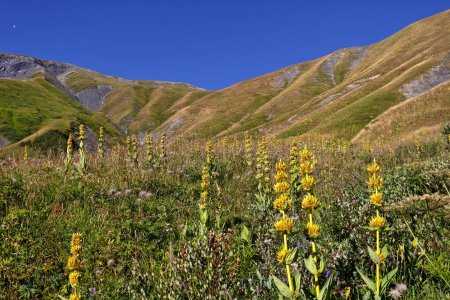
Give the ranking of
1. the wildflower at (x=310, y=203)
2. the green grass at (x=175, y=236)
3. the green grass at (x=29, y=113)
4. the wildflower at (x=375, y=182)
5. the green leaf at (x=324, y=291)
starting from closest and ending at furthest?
the green leaf at (x=324, y=291) → the wildflower at (x=310, y=203) → the wildflower at (x=375, y=182) → the green grass at (x=175, y=236) → the green grass at (x=29, y=113)

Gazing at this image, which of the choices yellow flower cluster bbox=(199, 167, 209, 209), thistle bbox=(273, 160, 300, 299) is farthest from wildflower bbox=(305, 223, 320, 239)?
yellow flower cluster bbox=(199, 167, 209, 209)

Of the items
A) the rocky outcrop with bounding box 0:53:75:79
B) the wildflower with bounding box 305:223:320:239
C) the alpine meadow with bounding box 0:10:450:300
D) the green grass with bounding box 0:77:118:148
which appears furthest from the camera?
the rocky outcrop with bounding box 0:53:75:79

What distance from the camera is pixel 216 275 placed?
11.6 feet

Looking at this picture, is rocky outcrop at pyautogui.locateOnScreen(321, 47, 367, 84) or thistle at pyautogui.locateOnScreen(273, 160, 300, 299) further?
rocky outcrop at pyautogui.locateOnScreen(321, 47, 367, 84)

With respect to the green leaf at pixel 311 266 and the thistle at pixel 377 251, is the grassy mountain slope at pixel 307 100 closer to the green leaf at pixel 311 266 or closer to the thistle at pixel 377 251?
the thistle at pixel 377 251

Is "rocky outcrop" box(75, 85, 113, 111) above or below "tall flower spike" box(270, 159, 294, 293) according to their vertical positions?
above

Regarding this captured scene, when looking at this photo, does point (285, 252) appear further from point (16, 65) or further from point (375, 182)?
point (16, 65)

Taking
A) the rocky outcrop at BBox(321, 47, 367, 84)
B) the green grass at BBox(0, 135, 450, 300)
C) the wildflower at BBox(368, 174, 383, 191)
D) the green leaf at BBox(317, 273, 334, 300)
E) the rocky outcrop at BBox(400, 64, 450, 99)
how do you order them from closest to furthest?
the green leaf at BBox(317, 273, 334, 300)
the wildflower at BBox(368, 174, 383, 191)
the green grass at BBox(0, 135, 450, 300)
the rocky outcrop at BBox(400, 64, 450, 99)
the rocky outcrop at BBox(321, 47, 367, 84)

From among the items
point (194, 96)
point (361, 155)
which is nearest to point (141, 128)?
point (194, 96)

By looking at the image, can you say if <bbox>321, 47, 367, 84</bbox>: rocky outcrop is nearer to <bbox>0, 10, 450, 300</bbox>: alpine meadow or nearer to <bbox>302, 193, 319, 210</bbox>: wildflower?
<bbox>0, 10, 450, 300</bbox>: alpine meadow

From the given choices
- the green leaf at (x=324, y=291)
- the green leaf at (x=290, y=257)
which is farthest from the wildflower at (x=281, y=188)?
the green leaf at (x=324, y=291)

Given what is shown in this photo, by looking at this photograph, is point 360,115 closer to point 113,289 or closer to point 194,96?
point 113,289

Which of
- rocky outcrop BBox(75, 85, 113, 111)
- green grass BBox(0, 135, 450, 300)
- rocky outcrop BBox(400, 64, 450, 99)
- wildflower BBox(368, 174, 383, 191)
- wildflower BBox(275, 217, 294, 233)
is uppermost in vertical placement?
rocky outcrop BBox(75, 85, 113, 111)

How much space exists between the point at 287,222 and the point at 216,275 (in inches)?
54.6
